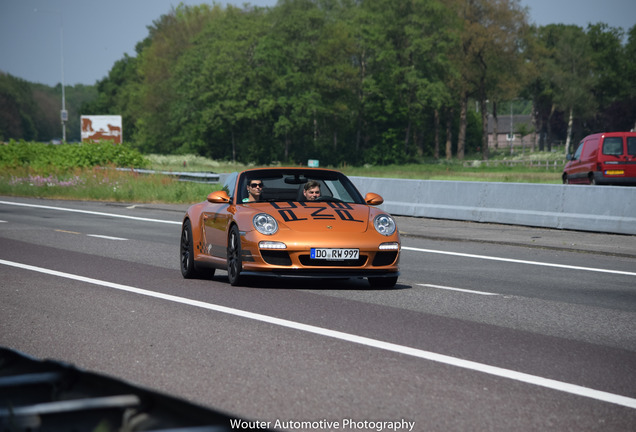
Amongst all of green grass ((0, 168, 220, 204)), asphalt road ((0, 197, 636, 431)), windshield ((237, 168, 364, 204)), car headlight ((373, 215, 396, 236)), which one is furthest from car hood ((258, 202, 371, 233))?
green grass ((0, 168, 220, 204))

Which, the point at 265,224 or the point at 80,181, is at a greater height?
the point at 265,224

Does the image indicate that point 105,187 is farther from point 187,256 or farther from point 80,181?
point 187,256

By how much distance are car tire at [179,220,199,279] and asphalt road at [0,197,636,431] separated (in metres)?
0.19

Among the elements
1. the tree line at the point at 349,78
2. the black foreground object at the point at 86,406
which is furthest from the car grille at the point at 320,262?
the tree line at the point at 349,78

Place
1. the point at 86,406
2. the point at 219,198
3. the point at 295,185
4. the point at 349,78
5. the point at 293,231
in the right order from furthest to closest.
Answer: the point at 349,78, the point at 295,185, the point at 219,198, the point at 293,231, the point at 86,406

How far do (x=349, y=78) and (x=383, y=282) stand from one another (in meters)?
88.2

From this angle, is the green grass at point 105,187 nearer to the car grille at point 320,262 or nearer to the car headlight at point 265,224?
the car headlight at point 265,224

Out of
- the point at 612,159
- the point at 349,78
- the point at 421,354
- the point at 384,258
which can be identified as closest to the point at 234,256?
the point at 384,258

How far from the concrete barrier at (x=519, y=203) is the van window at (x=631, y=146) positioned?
466 cm

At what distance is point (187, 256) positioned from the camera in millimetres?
11734

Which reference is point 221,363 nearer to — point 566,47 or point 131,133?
point 566,47

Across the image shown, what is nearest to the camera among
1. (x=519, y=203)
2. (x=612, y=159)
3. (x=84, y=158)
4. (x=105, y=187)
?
(x=519, y=203)

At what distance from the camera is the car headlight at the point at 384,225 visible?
1044 centimetres

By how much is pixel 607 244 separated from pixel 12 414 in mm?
16094
